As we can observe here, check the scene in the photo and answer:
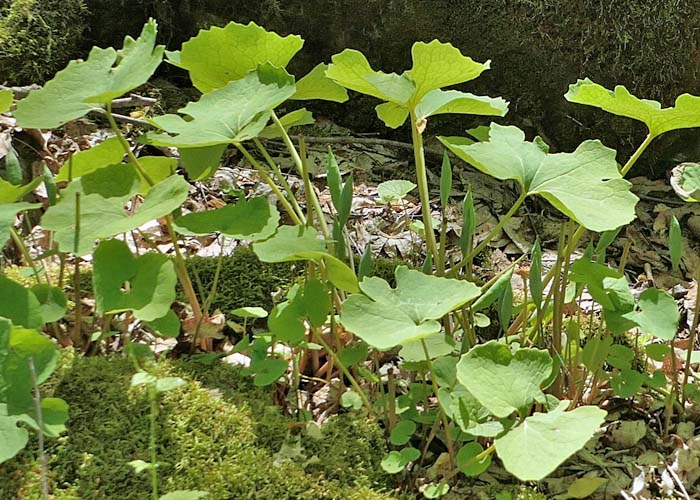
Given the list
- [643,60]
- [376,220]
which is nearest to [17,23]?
[376,220]

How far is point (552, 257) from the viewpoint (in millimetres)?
1998

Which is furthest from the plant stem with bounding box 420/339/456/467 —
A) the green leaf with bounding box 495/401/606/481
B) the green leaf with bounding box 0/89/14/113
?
the green leaf with bounding box 0/89/14/113

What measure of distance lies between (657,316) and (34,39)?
2027 mm

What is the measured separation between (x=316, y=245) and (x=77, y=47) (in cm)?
167

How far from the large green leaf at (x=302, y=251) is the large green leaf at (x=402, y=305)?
75mm

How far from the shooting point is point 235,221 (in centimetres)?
115

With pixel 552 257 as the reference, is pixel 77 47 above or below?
above

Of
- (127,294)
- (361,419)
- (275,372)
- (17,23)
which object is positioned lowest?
(361,419)

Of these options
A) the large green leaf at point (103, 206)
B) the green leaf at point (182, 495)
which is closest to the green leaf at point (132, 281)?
the large green leaf at point (103, 206)

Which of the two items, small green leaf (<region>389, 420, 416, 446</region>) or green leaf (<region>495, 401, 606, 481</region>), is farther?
small green leaf (<region>389, 420, 416, 446</region>)

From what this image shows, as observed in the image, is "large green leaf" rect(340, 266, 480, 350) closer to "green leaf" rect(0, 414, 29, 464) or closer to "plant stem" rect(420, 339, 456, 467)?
"plant stem" rect(420, 339, 456, 467)

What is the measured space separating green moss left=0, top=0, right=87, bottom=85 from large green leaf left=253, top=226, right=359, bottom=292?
4.71 feet

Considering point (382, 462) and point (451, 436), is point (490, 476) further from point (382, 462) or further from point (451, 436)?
point (382, 462)

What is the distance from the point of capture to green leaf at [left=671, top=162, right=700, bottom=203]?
→ 1189 millimetres
